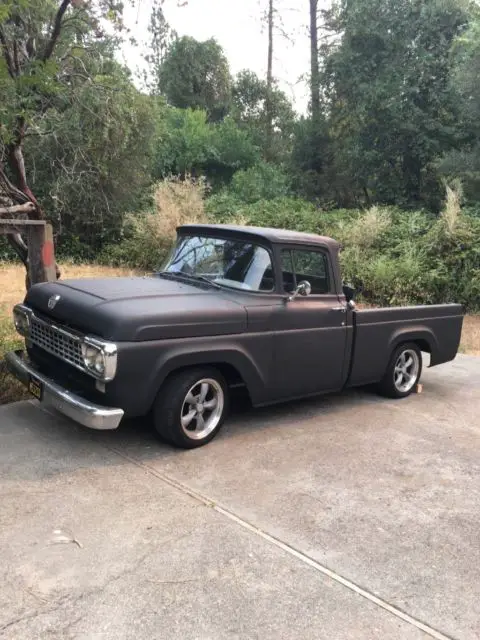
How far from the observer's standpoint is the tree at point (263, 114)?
32.1 m

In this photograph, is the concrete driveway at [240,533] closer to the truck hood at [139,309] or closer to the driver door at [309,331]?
the driver door at [309,331]

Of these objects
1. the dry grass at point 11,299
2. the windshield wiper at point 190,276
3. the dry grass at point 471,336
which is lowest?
the dry grass at point 471,336

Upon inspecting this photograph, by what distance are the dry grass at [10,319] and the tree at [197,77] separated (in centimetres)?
2022

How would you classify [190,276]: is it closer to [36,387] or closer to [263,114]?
[36,387]

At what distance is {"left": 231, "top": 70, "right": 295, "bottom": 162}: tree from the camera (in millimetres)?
32125

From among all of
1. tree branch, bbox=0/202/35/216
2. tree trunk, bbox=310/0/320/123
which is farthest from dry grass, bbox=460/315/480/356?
tree trunk, bbox=310/0/320/123

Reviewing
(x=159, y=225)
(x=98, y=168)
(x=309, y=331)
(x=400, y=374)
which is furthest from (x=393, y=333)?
(x=98, y=168)

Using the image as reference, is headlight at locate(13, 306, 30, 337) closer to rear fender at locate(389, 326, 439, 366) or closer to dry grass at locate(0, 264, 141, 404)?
dry grass at locate(0, 264, 141, 404)

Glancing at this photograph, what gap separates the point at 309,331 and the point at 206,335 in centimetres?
117

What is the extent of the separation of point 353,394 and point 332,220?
37.0ft

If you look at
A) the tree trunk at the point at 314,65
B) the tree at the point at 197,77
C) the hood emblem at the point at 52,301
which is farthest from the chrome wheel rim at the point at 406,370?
the tree at the point at 197,77

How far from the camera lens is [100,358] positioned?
13.2 ft

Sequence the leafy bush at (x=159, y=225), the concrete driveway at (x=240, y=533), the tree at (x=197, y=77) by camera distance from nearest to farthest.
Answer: the concrete driveway at (x=240, y=533)
the leafy bush at (x=159, y=225)
the tree at (x=197, y=77)

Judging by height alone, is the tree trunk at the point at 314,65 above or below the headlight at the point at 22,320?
above
